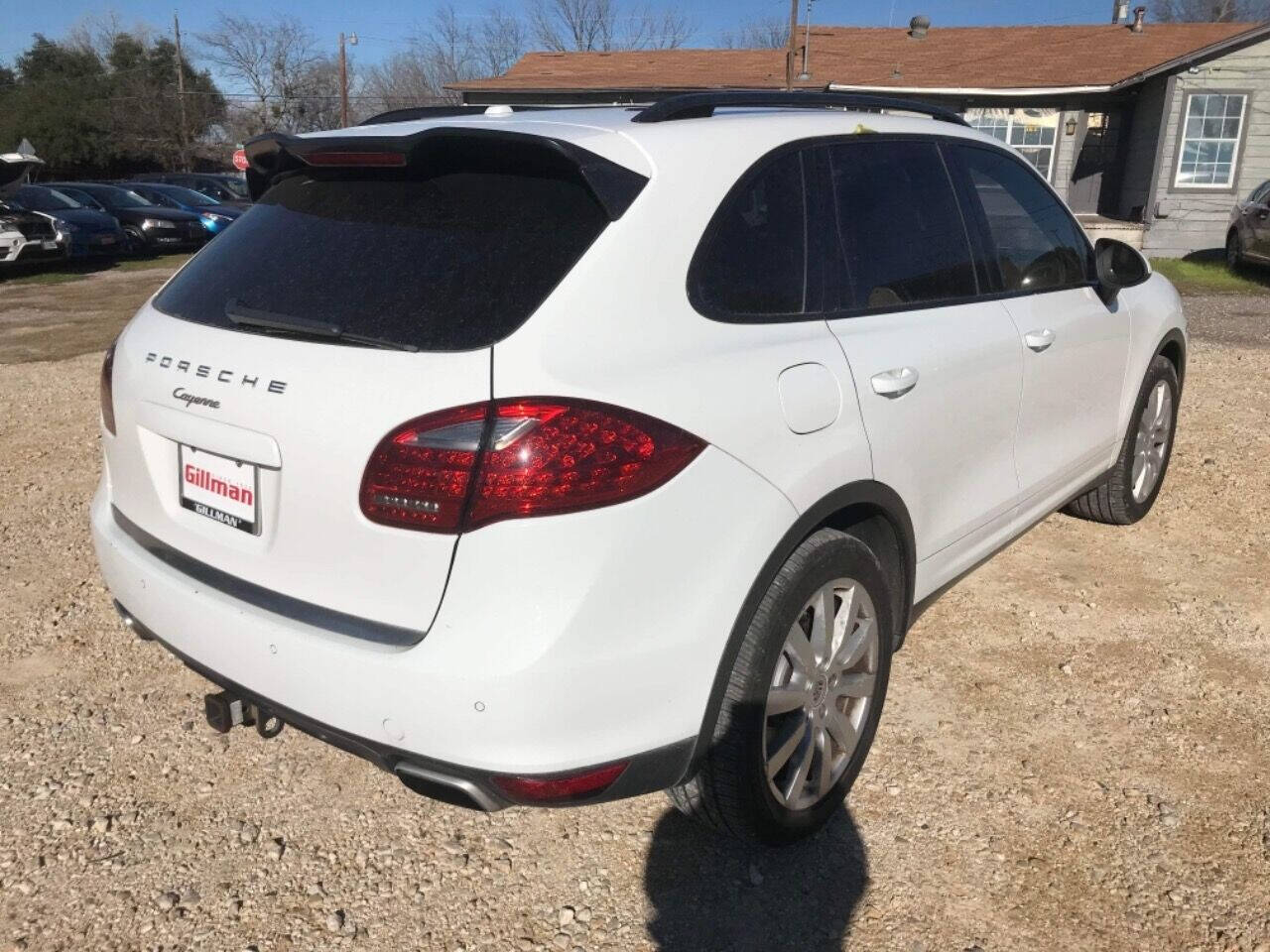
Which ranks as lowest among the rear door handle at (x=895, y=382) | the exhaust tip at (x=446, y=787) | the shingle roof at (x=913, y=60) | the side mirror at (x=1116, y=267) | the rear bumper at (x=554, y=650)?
the exhaust tip at (x=446, y=787)

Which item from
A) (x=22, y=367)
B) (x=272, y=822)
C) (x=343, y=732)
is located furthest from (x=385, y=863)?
(x=22, y=367)

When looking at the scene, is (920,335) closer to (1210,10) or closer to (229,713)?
(229,713)

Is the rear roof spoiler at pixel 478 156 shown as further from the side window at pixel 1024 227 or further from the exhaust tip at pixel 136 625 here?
the side window at pixel 1024 227

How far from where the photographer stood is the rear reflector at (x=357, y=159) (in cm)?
232

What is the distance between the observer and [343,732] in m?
2.11

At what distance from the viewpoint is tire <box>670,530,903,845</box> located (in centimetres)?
228

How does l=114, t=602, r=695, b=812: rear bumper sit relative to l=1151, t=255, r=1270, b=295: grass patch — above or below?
above

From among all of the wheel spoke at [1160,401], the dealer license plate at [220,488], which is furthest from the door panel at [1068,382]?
the dealer license plate at [220,488]

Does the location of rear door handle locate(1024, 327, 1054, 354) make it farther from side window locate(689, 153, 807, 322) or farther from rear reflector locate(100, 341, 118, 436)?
rear reflector locate(100, 341, 118, 436)

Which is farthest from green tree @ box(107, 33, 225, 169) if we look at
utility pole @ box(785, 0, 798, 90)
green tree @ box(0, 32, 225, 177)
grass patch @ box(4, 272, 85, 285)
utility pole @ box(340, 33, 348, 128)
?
utility pole @ box(785, 0, 798, 90)

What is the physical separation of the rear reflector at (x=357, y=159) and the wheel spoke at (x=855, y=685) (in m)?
1.67

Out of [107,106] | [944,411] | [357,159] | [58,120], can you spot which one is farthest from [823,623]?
[107,106]

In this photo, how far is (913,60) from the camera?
23.2 metres

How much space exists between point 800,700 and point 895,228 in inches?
53.9
